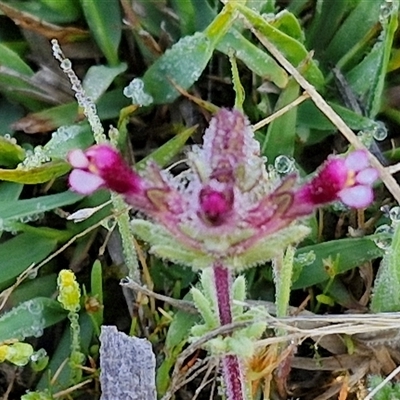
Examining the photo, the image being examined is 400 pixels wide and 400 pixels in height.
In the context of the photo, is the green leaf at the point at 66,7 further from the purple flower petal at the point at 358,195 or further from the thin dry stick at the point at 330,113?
the purple flower petal at the point at 358,195

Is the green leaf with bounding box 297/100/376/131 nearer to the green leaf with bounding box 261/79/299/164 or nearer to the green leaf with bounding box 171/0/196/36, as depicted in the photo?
the green leaf with bounding box 261/79/299/164

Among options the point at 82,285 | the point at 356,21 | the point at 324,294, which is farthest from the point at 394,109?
the point at 82,285

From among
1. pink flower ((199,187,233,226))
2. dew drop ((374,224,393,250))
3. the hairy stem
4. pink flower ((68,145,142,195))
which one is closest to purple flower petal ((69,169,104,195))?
pink flower ((68,145,142,195))

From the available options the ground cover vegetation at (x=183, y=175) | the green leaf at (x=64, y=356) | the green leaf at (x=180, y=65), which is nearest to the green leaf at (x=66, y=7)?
the ground cover vegetation at (x=183, y=175)

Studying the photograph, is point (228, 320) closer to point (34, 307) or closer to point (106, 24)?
point (34, 307)

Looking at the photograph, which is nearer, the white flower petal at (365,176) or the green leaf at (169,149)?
the white flower petal at (365,176)

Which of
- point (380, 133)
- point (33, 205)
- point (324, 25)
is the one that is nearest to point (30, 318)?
point (33, 205)
